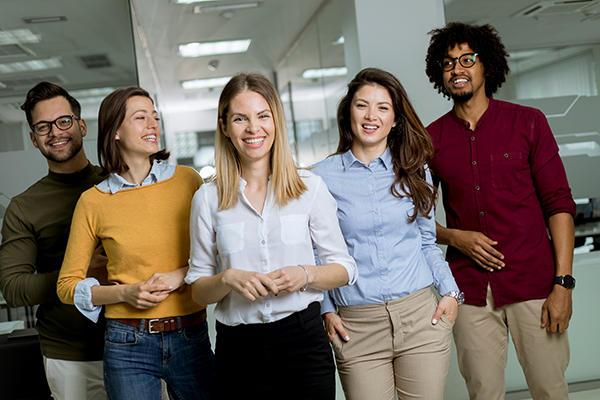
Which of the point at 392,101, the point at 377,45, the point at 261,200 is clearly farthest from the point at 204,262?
the point at 377,45

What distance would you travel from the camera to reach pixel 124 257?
1723 millimetres

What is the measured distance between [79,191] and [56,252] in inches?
10.8

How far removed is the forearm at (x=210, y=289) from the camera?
1.49m

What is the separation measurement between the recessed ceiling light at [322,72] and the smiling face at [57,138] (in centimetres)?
332

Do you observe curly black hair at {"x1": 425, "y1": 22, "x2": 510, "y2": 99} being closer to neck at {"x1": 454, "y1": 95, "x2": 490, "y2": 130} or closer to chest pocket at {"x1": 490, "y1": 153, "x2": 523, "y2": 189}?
neck at {"x1": 454, "y1": 95, "x2": 490, "y2": 130}

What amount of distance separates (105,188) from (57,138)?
0.49 metres

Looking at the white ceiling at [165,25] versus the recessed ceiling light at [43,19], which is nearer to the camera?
the white ceiling at [165,25]

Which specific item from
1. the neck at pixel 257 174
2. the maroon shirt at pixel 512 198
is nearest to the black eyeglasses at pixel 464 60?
the maroon shirt at pixel 512 198

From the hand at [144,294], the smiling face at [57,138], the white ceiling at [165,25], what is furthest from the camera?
the white ceiling at [165,25]

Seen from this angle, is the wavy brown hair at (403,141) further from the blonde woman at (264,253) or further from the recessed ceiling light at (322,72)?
the recessed ceiling light at (322,72)

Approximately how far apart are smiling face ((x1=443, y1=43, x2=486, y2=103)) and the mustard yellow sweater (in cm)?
135

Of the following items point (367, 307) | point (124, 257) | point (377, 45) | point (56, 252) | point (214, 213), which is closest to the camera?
point (214, 213)

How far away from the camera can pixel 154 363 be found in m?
1.72

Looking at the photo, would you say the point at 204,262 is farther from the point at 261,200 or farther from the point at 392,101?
the point at 392,101
